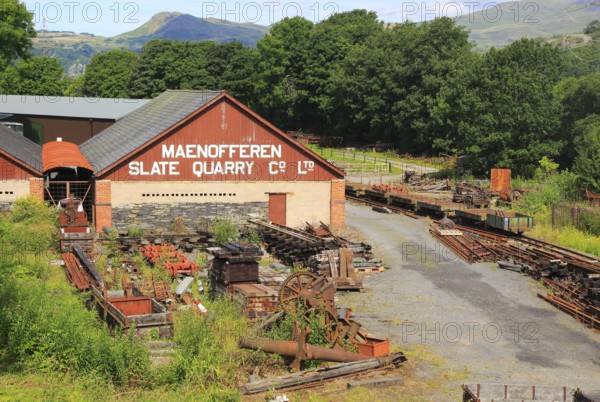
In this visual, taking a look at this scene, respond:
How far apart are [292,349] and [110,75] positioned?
3569 inches

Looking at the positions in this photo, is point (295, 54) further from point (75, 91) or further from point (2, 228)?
point (2, 228)

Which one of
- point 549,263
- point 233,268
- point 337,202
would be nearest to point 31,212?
point 337,202

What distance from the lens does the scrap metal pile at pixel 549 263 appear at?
71.9 feet

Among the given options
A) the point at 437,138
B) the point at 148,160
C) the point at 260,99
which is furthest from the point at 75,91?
the point at 148,160

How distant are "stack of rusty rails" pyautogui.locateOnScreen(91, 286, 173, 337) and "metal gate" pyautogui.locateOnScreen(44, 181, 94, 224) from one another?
1299 cm

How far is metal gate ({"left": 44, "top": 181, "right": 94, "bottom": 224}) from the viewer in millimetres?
32781

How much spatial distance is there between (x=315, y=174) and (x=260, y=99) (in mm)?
54489

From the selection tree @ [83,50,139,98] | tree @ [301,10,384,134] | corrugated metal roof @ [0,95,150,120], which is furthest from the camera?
tree @ [83,50,139,98]

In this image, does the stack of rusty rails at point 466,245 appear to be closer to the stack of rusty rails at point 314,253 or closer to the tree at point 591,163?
the stack of rusty rails at point 314,253

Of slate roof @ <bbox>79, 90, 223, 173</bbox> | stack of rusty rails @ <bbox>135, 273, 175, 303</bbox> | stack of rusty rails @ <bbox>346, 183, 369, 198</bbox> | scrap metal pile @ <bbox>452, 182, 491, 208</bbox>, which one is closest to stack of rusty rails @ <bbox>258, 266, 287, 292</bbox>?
stack of rusty rails @ <bbox>135, 273, 175, 303</bbox>

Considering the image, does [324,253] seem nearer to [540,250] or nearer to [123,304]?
[540,250]

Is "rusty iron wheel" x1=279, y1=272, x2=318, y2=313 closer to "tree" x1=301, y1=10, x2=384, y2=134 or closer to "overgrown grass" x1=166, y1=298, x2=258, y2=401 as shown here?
"overgrown grass" x1=166, y1=298, x2=258, y2=401

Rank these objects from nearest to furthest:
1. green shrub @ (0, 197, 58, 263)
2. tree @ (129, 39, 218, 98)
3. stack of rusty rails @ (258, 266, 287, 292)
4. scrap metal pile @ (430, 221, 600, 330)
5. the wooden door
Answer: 1. scrap metal pile @ (430, 221, 600, 330)
2. stack of rusty rails @ (258, 266, 287, 292)
3. green shrub @ (0, 197, 58, 263)
4. the wooden door
5. tree @ (129, 39, 218, 98)

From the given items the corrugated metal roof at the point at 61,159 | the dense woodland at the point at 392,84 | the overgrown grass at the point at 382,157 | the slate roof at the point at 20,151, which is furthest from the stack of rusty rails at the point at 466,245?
the overgrown grass at the point at 382,157
